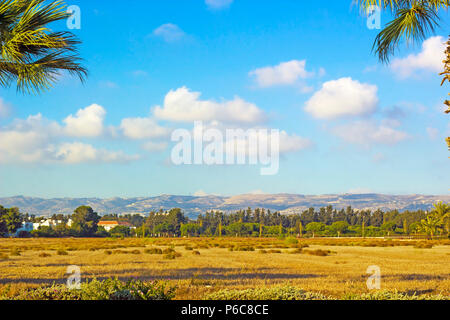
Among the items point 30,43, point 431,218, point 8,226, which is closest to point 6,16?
point 30,43

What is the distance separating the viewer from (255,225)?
17112cm

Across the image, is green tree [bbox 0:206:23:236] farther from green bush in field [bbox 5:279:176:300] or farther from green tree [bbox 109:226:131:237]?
green bush in field [bbox 5:279:176:300]

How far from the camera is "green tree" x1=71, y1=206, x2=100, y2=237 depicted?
12946 centimetres

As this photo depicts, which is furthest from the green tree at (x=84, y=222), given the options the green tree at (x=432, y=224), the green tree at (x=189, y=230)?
the green tree at (x=432, y=224)

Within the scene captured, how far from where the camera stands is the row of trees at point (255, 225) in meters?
108

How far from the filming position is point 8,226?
358 ft

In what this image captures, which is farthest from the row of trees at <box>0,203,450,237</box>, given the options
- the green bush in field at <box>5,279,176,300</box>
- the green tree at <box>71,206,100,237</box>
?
the green bush in field at <box>5,279,176,300</box>

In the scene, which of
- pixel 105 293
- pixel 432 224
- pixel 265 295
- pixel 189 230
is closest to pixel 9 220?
pixel 189 230

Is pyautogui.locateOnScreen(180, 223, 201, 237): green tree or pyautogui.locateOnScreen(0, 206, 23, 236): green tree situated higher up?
pyautogui.locateOnScreen(0, 206, 23, 236): green tree

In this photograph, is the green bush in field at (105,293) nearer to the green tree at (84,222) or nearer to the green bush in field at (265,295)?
the green bush in field at (265,295)

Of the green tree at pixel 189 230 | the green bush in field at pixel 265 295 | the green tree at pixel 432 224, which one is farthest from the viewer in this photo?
the green tree at pixel 189 230

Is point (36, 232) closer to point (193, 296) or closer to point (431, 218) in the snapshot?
point (431, 218)
